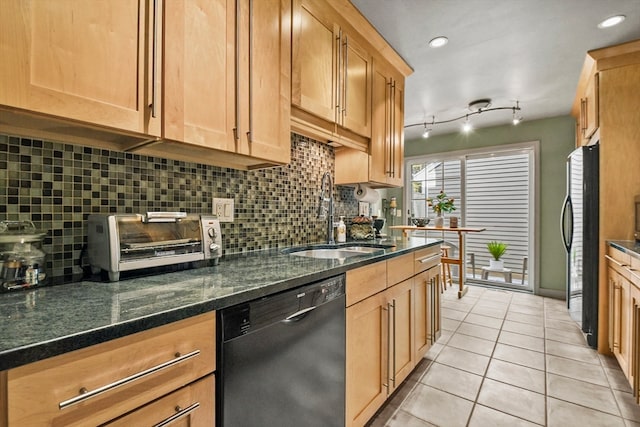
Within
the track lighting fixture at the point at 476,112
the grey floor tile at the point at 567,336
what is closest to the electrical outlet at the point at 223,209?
the grey floor tile at the point at 567,336

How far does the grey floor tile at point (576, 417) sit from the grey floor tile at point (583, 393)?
57 mm

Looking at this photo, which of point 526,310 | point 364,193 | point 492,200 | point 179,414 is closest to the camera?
point 179,414

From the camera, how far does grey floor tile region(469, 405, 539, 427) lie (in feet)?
5.28

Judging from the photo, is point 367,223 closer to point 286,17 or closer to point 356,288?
point 356,288

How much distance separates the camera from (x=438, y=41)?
89.3 inches

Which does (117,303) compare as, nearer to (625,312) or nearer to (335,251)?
(335,251)

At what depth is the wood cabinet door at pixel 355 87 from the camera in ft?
6.29

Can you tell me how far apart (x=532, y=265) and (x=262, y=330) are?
455 cm

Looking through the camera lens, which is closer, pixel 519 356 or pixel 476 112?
pixel 519 356

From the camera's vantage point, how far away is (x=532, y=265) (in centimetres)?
418

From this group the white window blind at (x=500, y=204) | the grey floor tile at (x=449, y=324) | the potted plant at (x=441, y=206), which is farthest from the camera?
the potted plant at (x=441, y=206)

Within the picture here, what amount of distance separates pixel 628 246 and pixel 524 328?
1.26 metres

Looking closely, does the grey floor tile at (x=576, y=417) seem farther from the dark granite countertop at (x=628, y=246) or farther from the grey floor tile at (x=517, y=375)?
the dark granite countertop at (x=628, y=246)

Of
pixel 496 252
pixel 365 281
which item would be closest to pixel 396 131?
pixel 365 281
